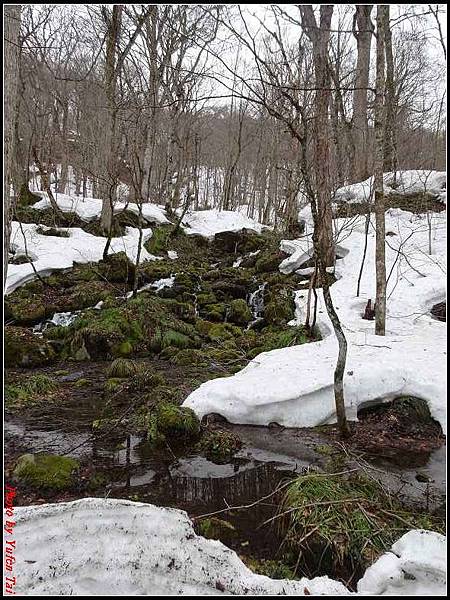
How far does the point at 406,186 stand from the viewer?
15.8 metres

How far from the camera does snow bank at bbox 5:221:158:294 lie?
11.0 m

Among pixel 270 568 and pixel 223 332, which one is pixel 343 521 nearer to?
pixel 270 568

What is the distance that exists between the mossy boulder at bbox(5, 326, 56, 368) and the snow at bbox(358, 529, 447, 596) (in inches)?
266

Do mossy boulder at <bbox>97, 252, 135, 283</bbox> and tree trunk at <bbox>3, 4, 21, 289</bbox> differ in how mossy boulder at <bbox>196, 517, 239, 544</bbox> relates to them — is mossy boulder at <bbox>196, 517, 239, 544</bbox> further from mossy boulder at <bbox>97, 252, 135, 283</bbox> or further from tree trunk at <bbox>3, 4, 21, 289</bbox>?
mossy boulder at <bbox>97, 252, 135, 283</bbox>

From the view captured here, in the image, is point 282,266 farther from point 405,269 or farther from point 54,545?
point 54,545

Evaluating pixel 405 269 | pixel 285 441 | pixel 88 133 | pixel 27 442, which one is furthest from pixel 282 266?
pixel 88 133

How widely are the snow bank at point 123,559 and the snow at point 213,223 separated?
14880mm

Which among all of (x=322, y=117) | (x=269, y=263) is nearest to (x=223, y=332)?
(x=269, y=263)

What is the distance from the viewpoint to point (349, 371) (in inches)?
211

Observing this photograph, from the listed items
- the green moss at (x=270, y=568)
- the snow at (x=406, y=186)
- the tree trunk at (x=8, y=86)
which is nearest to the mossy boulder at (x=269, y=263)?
the snow at (x=406, y=186)

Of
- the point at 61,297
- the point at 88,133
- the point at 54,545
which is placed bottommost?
the point at 54,545

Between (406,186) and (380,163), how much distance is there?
35.3 feet

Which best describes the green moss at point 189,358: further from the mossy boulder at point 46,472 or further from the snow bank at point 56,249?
the snow bank at point 56,249

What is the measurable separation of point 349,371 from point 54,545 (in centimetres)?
389
